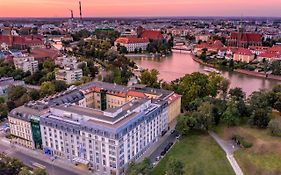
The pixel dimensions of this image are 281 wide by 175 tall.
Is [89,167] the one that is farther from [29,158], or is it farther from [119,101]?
[119,101]

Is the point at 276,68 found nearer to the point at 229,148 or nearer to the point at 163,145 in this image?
the point at 229,148

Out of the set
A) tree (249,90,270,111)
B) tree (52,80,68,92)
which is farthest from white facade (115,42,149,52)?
tree (249,90,270,111)

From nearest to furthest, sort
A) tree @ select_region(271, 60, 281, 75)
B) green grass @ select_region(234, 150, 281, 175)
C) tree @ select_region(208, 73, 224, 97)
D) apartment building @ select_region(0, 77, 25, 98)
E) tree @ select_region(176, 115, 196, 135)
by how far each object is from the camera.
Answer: green grass @ select_region(234, 150, 281, 175) < tree @ select_region(176, 115, 196, 135) < tree @ select_region(208, 73, 224, 97) < apartment building @ select_region(0, 77, 25, 98) < tree @ select_region(271, 60, 281, 75)

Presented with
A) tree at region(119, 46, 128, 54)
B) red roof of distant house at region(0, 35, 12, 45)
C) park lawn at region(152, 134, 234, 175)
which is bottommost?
park lawn at region(152, 134, 234, 175)

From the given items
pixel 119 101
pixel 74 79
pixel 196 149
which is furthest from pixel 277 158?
pixel 74 79

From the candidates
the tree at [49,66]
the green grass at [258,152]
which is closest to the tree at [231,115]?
the green grass at [258,152]

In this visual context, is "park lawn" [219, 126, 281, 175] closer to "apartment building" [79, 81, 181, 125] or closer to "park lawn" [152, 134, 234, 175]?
"park lawn" [152, 134, 234, 175]
